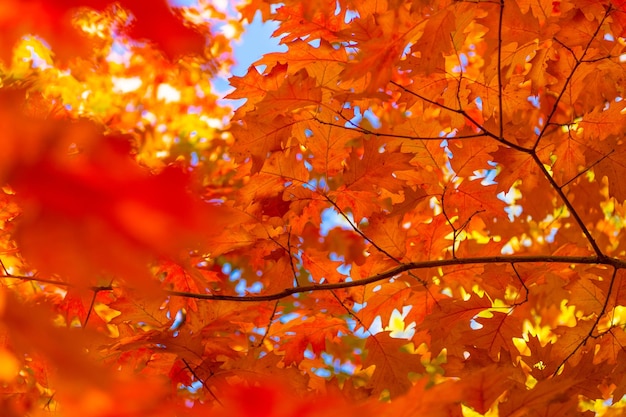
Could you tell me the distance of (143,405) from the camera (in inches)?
28.2

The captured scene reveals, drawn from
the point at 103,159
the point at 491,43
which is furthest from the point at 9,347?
the point at 491,43

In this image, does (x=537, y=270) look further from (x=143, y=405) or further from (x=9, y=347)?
(x=9, y=347)

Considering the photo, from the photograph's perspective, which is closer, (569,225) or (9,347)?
(9,347)

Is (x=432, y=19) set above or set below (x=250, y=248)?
above

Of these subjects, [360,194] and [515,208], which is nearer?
[360,194]

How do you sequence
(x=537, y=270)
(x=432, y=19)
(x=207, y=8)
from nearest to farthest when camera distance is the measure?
1. (x=432, y=19)
2. (x=537, y=270)
3. (x=207, y=8)

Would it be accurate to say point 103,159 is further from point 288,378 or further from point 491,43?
point 491,43

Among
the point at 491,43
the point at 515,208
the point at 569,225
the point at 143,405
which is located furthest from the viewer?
the point at 515,208

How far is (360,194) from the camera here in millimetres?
1661

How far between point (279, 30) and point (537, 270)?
3.23 ft

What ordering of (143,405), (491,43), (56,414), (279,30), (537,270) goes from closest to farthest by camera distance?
(143,405), (56,414), (537,270), (279,30), (491,43)

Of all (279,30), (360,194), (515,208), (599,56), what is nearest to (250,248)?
(360,194)

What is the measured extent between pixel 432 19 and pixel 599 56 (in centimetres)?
76

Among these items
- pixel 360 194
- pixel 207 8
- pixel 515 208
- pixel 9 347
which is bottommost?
pixel 9 347
